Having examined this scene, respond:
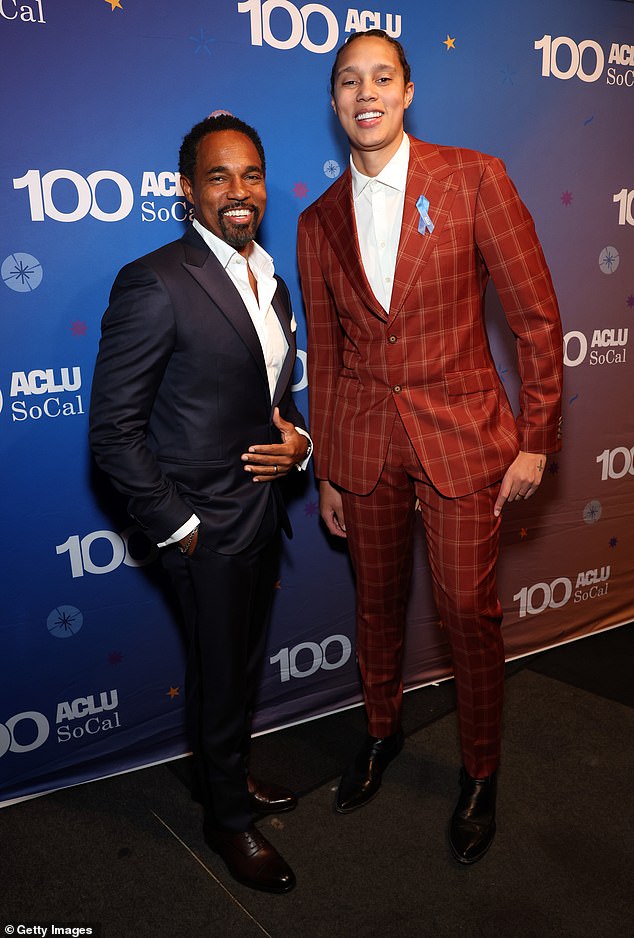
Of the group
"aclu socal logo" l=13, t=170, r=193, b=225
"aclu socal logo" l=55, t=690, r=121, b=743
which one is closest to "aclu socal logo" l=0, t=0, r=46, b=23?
"aclu socal logo" l=13, t=170, r=193, b=225

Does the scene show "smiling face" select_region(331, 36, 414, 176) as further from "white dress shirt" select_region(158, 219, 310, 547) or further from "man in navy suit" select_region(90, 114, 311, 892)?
"white dress shirt" select_region(158, 219, 310, 547)

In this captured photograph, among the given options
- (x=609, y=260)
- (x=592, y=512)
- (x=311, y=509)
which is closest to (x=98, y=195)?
(x=311, y=509)

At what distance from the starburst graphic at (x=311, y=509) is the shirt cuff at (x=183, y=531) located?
0.90 m

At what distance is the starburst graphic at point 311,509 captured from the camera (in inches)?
105

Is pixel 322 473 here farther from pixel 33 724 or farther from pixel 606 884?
pixel 606 884

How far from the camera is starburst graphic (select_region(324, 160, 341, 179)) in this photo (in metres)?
2.43

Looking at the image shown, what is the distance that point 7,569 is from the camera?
2.25 m

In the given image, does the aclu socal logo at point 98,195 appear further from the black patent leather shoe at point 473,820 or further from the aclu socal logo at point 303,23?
the black patent leather shoe at point 473,820

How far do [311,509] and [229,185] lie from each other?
1.17 meters

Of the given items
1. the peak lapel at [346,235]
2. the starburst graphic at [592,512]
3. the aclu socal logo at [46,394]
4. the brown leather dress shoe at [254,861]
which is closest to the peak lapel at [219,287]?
the peak lapel at [346,235]

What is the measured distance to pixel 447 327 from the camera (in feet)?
6.63

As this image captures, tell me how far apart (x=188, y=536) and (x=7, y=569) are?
73 centimetres

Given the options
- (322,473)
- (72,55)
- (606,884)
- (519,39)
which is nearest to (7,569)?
(322,473)

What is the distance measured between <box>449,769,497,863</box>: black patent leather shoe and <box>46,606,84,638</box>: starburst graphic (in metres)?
1.18
